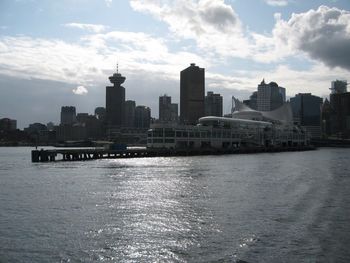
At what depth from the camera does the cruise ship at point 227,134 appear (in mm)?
116688

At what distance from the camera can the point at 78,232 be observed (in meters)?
20.5

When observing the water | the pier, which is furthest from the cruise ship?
the water

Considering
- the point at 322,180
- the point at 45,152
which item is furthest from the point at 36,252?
the point at 45,152

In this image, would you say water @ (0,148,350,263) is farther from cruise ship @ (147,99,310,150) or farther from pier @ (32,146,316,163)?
cruise ship @ (147,99,310,150)

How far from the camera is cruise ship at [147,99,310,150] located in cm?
11669

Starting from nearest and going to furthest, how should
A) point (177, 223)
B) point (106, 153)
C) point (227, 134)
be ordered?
point (177, 223)
point (106, 153)
point (227, 134)

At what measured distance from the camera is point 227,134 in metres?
142

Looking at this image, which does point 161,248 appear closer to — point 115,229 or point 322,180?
point 115,229

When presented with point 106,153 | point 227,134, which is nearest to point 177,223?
point 106,153

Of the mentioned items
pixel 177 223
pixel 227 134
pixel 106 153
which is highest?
pixel 227 134

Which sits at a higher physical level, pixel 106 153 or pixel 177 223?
pixel 106 153

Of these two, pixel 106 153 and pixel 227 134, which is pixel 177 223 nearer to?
pixel 106 153

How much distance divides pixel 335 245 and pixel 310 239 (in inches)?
47.3

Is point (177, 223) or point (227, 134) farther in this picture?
point (227, 134)
